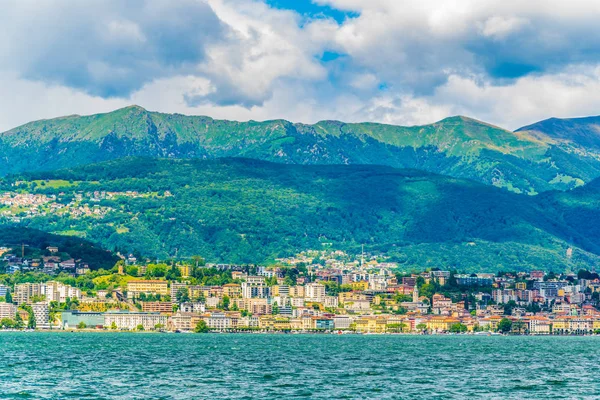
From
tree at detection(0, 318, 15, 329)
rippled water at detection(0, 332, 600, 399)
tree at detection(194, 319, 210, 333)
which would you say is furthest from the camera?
tree at detection(0, 318, 15, 329)

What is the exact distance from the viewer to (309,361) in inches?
3989

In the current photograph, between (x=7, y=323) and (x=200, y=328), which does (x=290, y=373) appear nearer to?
(x=200, y=328)

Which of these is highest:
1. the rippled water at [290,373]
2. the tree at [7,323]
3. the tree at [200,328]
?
the tree at [7,323]

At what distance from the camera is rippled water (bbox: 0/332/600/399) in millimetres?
71688

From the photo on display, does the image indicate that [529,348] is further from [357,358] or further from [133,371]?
[133,371]

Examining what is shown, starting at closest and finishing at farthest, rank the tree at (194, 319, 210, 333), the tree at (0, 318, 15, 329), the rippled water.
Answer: the rippled water < the tree at (194, 319, 210, 333) < the tree at (0, 318, 15, 329)

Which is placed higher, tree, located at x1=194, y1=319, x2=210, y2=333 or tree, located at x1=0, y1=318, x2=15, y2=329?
tree, located at x1=0, y1=318, x2=15, y2=329

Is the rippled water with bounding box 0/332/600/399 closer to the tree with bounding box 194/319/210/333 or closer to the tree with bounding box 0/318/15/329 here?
the tree with bounding box 194/319/210/333

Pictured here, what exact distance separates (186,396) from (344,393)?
30.5ft

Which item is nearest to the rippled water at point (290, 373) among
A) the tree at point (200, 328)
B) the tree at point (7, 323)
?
the tree at point (200, 328)

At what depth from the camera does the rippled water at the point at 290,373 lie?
71688 mm

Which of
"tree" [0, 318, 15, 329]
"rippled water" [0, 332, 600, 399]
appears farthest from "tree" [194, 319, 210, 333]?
"rippled water" [0, 332, 600, 399]

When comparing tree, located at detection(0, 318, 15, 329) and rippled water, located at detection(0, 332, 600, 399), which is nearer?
rippled water, located at detection(0, 332, 600, 399)

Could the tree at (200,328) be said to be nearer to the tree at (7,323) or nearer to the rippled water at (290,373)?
the tree at (7,323)
